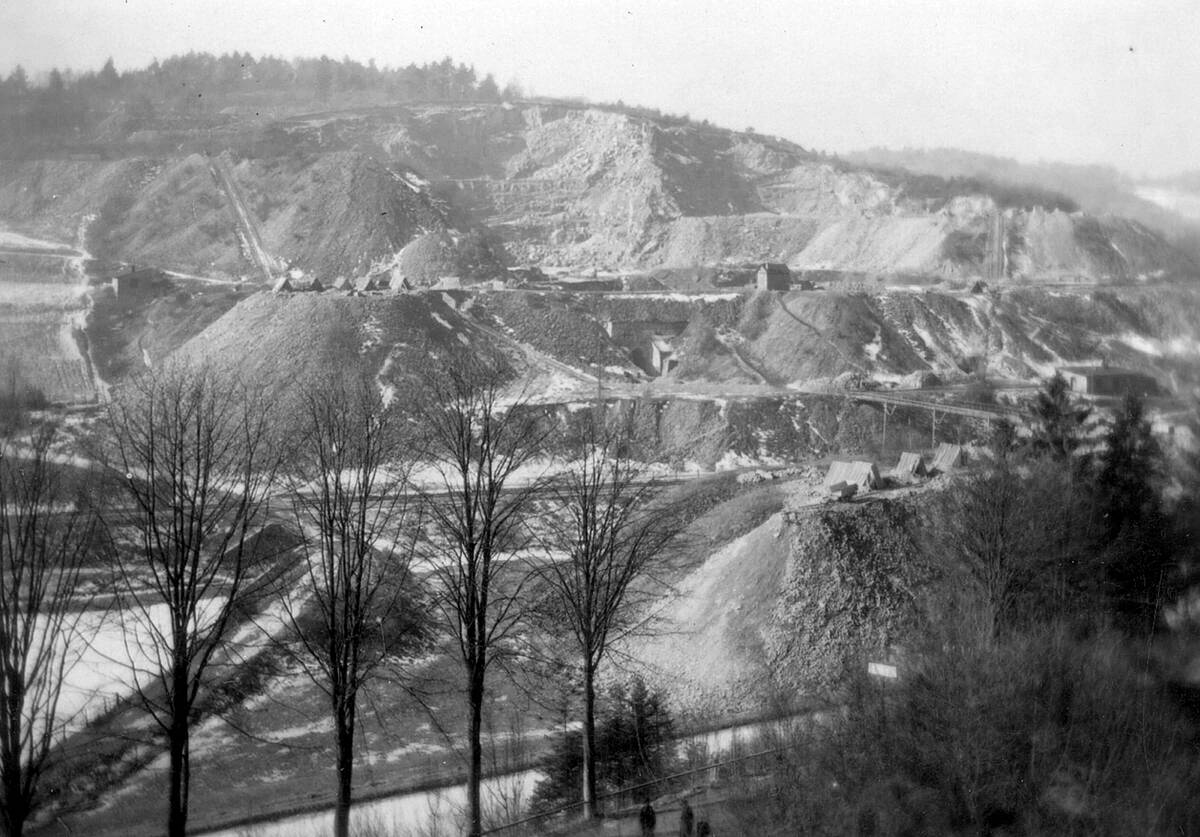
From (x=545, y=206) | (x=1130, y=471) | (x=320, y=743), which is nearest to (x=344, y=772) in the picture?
(x=320, y=743)

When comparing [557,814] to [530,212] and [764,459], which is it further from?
[530,212]

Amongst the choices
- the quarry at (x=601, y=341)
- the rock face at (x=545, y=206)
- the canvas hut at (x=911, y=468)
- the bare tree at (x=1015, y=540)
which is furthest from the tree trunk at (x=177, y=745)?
the rock face at (x=545, y=206)

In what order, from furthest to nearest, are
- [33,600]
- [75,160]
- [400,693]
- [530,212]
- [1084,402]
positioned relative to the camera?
[530,212] → [75,160] → [1084,402] → [400,693] → [33,600]

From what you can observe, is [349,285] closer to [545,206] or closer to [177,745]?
[545,206]

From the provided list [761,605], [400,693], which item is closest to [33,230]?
[400,693]

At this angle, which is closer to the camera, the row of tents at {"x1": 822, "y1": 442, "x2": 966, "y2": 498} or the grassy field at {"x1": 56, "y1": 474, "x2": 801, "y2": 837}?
the grassy field at {"x1": 56, "y1": 474, "x2": 801, "y2": 837}

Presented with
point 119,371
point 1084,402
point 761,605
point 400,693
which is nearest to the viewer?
point 400,693

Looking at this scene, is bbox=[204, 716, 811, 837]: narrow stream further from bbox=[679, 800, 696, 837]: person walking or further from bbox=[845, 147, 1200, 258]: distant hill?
bbox=[845, 147, 1200, 258]: distant hill

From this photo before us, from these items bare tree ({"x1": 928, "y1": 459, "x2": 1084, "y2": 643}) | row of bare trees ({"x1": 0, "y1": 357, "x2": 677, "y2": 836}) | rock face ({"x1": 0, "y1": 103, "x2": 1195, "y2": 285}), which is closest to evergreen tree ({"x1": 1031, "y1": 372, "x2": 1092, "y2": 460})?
bare tree ({"x1": 928, "y1": 459, "x2": 1084, "y2": 643})
